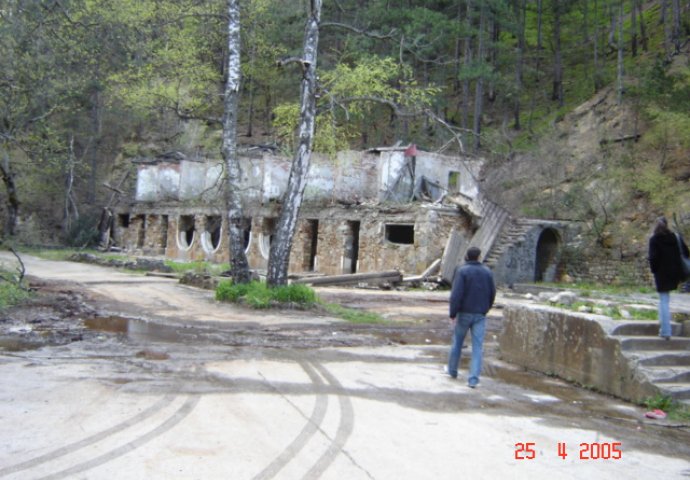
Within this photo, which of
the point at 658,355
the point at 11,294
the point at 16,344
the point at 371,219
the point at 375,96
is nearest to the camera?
the point at 658,355

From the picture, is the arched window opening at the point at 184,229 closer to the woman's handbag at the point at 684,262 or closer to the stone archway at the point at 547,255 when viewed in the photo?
the stone archway at the point at 547,255

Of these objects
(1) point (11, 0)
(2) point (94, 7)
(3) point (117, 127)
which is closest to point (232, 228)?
(2) point (94, 7)

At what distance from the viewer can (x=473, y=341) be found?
25.3 ft

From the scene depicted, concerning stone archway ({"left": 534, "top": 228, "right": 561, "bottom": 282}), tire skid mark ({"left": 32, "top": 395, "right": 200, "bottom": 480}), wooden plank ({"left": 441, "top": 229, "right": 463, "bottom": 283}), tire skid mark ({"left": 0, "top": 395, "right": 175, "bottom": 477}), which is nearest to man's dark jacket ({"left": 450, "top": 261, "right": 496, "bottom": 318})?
tire skid mark ({"left": 32, "top": 395, "right": 200, "bottom": 480})

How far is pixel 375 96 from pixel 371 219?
11676 millimetres

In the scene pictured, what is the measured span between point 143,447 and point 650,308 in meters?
7.70

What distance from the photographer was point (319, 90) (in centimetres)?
1544

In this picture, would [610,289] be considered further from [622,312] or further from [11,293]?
[11,293]

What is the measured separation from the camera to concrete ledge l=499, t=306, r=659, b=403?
7.29m

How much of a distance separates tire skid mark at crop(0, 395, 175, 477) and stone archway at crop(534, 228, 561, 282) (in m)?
23.4

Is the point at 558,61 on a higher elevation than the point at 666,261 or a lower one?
higher

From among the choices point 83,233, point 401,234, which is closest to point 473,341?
point 401,234

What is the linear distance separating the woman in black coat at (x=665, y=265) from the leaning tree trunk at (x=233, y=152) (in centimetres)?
1052

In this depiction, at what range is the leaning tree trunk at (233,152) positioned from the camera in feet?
51.6
